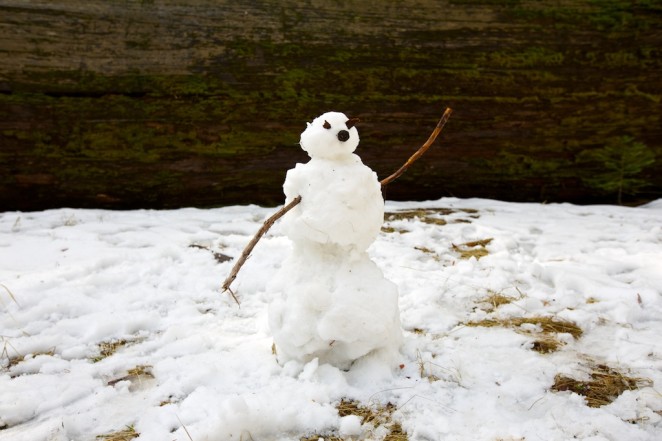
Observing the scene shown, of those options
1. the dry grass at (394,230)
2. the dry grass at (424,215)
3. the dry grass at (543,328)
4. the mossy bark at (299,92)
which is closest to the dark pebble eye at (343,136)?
the dry grass at (543,328)

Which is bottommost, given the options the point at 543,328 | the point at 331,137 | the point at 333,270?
the point at 543,328

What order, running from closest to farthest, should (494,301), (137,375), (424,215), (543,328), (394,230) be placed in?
(137,375), (543,328), (494,301), (394,230), (424,215)

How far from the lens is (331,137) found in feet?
6.62

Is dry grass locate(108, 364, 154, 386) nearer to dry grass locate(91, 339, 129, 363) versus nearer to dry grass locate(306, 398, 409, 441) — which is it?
dry grass locate(91, 339, 129, 363)

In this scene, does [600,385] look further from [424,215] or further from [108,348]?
Answer: [424,215]

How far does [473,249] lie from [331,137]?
189cm

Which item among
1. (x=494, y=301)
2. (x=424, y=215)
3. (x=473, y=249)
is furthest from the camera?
(x=424, y=215)

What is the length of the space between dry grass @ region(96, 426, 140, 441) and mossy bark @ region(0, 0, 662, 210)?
2.93 meters

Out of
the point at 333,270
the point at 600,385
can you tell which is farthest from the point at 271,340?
the point at 600,385

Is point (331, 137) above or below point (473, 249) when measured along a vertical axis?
above

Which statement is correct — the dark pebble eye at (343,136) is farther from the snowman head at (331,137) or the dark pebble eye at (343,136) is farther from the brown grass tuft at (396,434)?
the brown grass tuft at (396,434)

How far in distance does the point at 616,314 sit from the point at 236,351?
6.33 ft

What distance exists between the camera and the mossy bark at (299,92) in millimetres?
4070

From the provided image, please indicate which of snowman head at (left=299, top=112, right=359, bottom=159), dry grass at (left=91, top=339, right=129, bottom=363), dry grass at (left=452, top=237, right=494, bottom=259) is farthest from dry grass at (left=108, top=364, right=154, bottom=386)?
dry grass at (left=452, top=237, right=494, bottom=259)
